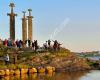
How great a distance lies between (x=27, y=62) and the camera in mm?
72438

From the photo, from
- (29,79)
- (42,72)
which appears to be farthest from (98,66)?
(29,79)

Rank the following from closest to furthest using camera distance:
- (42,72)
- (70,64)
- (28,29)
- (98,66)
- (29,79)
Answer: (29,79)
(42,72)
(70,64)
(98,66)
(28,29)

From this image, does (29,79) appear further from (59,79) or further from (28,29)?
(28,29)

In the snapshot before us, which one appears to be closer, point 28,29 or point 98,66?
point 98,66

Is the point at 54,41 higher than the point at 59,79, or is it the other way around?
the point at 54,41

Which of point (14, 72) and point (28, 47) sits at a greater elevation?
point (28, 47)

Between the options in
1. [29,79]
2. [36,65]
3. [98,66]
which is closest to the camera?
[29,79]

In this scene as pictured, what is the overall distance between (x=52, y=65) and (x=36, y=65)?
11.5 feet

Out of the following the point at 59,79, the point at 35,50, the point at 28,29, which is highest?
the point at 28,29

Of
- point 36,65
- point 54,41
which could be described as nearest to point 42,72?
point 36,65

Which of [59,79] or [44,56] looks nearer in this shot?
[59,79]

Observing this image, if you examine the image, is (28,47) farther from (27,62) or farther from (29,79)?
(29,79)

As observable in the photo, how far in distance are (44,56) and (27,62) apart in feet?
13.5

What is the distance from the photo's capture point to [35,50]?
249ft
